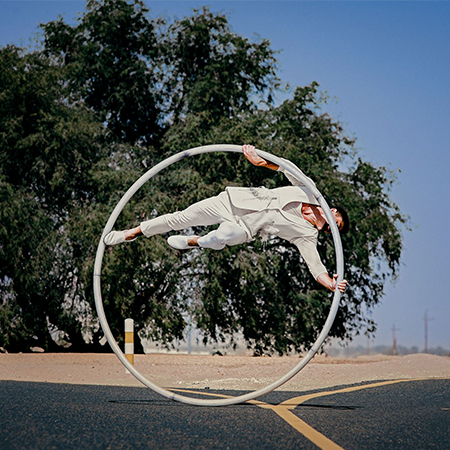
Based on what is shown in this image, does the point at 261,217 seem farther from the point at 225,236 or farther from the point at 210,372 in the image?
the point at 210,372

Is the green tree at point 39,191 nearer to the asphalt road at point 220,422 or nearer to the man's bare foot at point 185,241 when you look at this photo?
the asphalt road at point 220,422

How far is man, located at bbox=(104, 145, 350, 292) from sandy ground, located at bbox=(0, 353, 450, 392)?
4.80 m

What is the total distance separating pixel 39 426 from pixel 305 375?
950 centimetres

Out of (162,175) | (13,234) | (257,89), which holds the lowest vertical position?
(13,234)

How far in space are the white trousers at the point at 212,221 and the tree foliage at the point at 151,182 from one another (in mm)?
10056

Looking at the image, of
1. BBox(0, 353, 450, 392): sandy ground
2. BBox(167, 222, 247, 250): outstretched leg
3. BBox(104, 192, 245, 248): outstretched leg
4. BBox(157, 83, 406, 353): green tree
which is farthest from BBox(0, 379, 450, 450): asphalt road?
BBox(157, 83, 406, 353): green tree

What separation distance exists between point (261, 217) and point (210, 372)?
29.8 ft

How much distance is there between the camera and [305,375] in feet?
47.0

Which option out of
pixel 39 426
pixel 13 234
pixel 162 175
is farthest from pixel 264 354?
pixel 39 426

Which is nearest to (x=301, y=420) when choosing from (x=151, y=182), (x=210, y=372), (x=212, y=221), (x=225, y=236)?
(x=225, y=236)

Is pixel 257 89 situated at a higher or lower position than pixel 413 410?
higher

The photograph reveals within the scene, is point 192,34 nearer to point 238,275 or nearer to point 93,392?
point 238,275

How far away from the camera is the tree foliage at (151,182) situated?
18.7m

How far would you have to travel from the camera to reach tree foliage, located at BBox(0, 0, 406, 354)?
18.7 m
